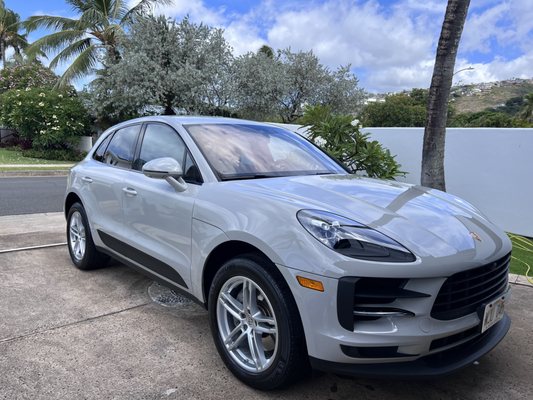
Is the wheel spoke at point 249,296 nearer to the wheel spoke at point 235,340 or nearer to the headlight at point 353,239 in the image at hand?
the wheel spoke at point 235,340

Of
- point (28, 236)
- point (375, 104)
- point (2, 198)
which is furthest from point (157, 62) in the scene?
point (375, 104)

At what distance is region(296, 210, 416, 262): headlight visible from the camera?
2.23 metres

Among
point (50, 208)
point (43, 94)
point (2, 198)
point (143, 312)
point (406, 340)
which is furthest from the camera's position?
point (43, 94)

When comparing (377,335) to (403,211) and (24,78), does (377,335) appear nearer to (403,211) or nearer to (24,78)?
(403,211)

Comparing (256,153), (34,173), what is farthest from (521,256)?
(34,173)

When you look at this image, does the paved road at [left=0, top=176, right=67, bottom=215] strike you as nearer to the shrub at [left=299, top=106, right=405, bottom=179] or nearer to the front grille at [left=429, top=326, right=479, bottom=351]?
the shrub at [left=299, top=106, right=405, bottom=179]

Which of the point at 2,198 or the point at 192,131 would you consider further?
the point at 2,198

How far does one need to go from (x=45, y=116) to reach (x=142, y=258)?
73.7 ft

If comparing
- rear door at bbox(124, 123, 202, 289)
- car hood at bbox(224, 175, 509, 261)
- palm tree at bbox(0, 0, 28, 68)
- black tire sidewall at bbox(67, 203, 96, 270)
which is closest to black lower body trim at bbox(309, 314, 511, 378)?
car hood at bbox(224, 175, 509, 261)

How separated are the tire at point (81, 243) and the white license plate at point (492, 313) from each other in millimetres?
3704

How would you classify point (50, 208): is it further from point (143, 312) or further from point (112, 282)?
point (143, 312)

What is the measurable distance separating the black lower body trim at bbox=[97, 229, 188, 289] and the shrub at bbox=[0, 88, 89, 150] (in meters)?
21.2

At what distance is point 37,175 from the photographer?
661 inches

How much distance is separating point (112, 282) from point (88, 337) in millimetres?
1233
